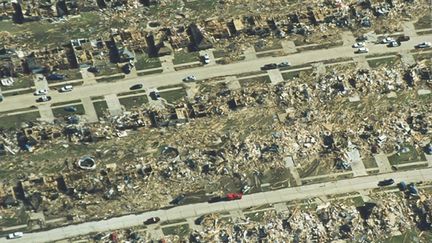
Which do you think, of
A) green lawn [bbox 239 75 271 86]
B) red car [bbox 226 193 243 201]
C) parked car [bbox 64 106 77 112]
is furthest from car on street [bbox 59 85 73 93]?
red car [bbox 226 193 243 201]

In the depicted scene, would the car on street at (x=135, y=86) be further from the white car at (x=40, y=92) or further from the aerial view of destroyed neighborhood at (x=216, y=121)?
the white car at (x=40, y=92)

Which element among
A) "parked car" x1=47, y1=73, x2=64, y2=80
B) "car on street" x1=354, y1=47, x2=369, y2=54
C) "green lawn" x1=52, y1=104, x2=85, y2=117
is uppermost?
"parked car" x1=47, y1=73, x2=64, y2=80

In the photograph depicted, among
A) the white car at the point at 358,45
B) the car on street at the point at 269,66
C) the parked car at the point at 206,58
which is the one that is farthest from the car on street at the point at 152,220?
the white car at the point at 358,45

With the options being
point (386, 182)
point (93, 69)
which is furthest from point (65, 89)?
point (386, 182)

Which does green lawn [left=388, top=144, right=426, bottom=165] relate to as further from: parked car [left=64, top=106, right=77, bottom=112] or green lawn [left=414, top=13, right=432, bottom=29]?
parked car [left=64, top=106, right=77, bottom=112]

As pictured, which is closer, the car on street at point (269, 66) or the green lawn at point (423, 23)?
the car on street at point (269, 66)

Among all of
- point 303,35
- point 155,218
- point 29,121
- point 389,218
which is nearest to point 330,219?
point 389,218

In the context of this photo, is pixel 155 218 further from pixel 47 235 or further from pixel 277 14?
pixel 277 14
